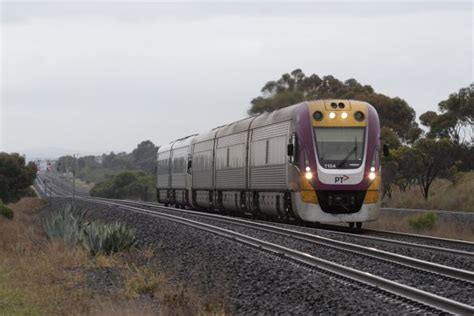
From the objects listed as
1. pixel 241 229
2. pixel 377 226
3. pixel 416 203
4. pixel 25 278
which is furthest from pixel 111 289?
pixel 416 203

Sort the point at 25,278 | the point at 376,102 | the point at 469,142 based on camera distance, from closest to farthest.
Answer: the point at 25,278, the point at 469,142, the point at 376,102

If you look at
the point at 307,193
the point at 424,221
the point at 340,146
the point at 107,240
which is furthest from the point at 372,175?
the point at 107,240

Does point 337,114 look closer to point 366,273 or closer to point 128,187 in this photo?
point 366,273

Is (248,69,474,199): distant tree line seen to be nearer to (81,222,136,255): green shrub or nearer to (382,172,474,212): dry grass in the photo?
(382,172,474,212): dry grass

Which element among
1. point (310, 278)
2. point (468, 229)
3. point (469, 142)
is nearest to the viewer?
point (310, 278)

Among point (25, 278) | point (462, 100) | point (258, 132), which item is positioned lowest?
point (25, 278)

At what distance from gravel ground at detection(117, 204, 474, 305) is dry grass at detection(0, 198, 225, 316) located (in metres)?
2.94

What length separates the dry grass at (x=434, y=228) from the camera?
22.9m

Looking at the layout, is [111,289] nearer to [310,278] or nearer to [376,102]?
[310,278]

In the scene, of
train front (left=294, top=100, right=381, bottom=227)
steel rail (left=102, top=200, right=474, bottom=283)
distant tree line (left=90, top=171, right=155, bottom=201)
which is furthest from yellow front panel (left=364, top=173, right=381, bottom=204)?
distant tree line (left=90, top=171, right=155, bottom=201)

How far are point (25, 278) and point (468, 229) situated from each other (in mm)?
13790

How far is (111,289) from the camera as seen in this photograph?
13148mm

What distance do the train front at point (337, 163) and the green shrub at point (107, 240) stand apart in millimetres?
5080

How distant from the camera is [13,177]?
3462 inches
